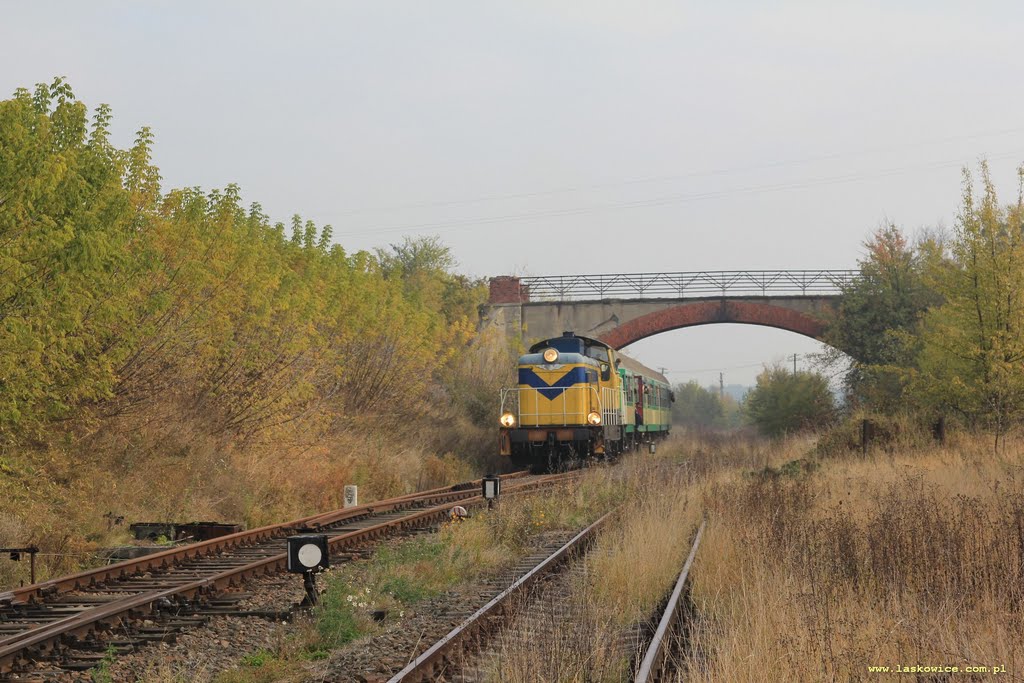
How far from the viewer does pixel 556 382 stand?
95.0 ft

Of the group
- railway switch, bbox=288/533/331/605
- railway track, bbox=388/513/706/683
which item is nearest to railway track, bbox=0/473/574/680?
railway switch, bbox=288/533/331/605

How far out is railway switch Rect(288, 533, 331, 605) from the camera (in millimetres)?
9555

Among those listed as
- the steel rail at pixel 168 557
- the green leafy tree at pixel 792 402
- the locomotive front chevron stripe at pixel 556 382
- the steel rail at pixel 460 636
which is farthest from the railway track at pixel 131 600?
the green leafy tree at pixel 792 402

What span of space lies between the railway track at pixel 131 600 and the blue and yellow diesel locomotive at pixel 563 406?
13662mm

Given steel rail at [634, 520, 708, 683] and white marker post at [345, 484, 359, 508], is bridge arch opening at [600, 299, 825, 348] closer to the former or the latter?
white marker post at [345, 484, 359, 508]

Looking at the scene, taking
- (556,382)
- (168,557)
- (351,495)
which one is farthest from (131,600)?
(556,382)

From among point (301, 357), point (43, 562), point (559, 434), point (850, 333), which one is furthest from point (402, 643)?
point (850, 333)

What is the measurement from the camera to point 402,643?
8.27 metres

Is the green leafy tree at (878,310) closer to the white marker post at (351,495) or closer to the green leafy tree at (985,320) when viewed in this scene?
the green leafy tree at (985,320)

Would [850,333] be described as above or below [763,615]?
above

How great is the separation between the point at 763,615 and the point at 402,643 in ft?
9.26

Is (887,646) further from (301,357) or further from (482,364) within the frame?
(482,364)

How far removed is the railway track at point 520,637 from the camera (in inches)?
275

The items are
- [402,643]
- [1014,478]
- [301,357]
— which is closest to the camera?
[402,643]
